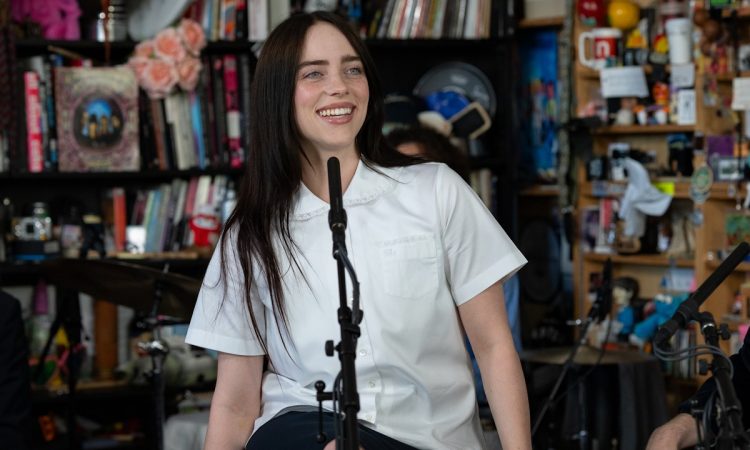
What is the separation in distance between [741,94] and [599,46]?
0.72 metres

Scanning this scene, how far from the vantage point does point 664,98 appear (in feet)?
14.5

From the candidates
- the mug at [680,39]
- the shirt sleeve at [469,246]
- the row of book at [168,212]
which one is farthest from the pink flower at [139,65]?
the shirt sleeve at [469,246]

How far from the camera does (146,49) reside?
407 centimetres

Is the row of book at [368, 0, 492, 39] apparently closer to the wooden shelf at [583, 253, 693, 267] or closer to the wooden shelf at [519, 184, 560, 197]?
the wooden shelf at [519, 184, 560, 197]

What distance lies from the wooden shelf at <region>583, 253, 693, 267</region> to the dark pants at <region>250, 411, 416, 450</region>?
2569mm

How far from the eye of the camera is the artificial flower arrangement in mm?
4051

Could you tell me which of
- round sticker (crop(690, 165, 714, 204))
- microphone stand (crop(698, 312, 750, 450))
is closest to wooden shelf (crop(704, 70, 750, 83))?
round sticker (crop(690, 165, 714, 204))

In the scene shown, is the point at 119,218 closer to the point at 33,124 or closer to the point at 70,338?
the point at 33,124

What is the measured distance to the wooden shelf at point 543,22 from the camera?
16.0 feet

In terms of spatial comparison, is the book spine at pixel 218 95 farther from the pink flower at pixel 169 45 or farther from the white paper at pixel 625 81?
the white paper at pixel 625 81

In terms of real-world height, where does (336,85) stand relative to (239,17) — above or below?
below

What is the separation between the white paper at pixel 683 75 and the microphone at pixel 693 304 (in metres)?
2.67

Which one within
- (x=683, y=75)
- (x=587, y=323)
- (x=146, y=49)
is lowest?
(x=587, y=323)

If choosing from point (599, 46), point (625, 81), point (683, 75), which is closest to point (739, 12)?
point (683, 75)
